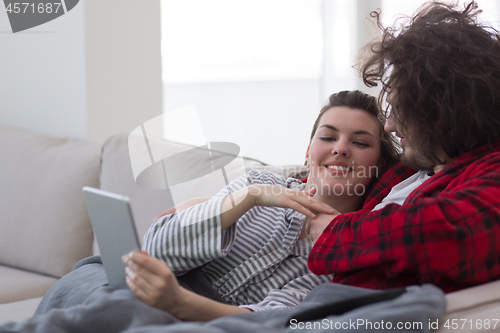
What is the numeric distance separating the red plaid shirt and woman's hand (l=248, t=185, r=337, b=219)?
0.30ft

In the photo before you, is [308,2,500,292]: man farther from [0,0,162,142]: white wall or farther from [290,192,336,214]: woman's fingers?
[0,0,162,142]: white wall

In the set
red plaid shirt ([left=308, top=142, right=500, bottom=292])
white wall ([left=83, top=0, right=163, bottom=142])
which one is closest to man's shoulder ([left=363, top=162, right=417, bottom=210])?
red plaid shirt ([left=308, top=142, right=500, bottom=292])

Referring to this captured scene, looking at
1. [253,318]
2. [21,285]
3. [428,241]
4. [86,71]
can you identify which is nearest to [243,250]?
[253,318]

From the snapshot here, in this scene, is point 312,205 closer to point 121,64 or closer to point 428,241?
point 428,241

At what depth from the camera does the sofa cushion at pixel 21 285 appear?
1.66 metres

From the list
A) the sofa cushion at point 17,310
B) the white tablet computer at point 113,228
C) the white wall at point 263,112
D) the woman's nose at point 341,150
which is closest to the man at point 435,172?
the woman's nose at point 341,150

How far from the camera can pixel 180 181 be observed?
5.22 ft

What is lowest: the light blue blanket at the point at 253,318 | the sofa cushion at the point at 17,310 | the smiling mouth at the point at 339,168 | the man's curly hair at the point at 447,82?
the sofa cushion at the point at 17,310

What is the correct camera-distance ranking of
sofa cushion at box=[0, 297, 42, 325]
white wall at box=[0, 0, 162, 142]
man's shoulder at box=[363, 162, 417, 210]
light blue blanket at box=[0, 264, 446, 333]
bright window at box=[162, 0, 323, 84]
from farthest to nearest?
bright window at box=[162, 0, 323, 84]
white wall at box=[0, 0, 162, 142]
sofa cushion at box=[0, 297, 42, 325]
man's shoulder at box=[363, 162, 417, 210]
light blue blanket at box=[0, 264, 446, 333]

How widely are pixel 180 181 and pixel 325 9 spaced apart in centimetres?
166

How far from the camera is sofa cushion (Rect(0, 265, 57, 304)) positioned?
166 cm

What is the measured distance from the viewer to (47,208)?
73.9 inches

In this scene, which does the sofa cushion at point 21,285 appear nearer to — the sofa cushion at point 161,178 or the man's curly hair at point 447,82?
the sofa cushion at point 161,178

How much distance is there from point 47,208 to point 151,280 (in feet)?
3.89
